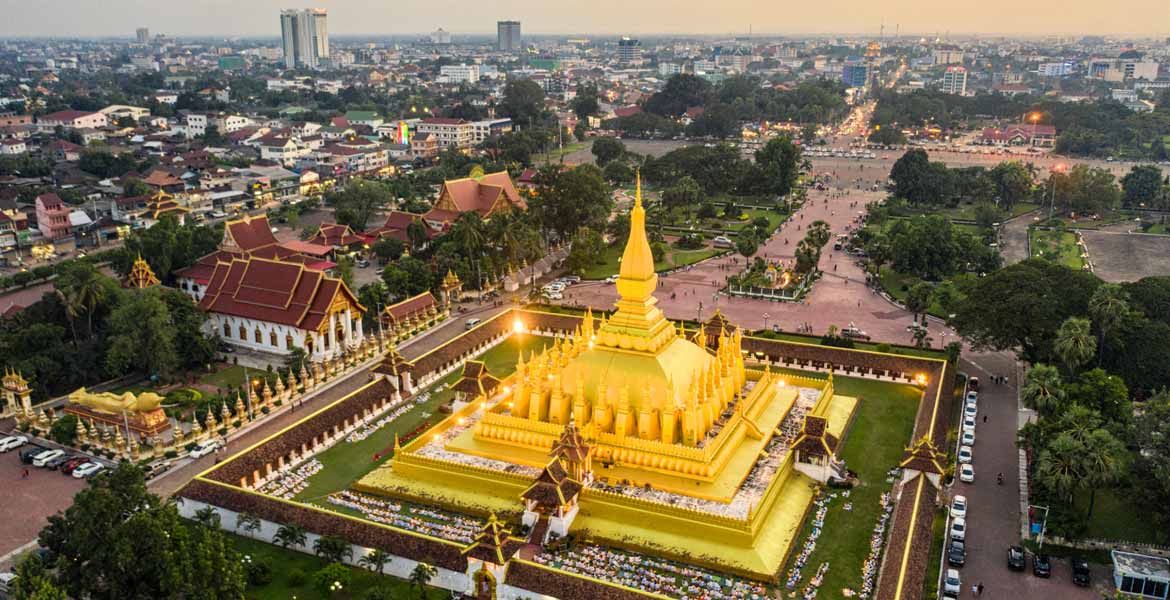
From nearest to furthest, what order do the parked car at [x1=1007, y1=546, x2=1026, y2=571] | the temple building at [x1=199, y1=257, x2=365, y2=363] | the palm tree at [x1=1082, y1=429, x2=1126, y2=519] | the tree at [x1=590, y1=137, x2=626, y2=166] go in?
the parked car at [x1=1007, y1=546, x2=1026, y2=571]
the palm tree at [x1=1082, y1=429, x2=1126, y2=519]
the temple building at [x1=199, y1=257, x2=365, y2=363]
the tree at [x1=590, y1=137, x2=626, y2=166]

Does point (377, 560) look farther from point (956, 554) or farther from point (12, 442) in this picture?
point (12, 442)

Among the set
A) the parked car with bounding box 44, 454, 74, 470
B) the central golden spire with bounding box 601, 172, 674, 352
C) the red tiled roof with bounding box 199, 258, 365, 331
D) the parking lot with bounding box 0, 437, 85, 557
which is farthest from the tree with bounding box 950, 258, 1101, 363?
the parked car with bounding box 44, 454, 74, 470

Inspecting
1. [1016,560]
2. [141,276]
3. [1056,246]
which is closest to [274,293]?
[141,276]

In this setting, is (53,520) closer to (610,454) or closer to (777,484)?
(610,454)

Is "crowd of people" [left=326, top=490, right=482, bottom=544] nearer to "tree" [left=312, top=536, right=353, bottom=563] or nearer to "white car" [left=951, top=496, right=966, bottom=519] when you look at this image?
"tree" [left=312, top=536, right=353, bottom=563]

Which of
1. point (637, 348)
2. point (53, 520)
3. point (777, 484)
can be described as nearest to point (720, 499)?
point (777, 484)

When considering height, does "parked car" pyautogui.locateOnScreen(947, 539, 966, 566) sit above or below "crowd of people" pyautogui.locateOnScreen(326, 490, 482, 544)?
above
